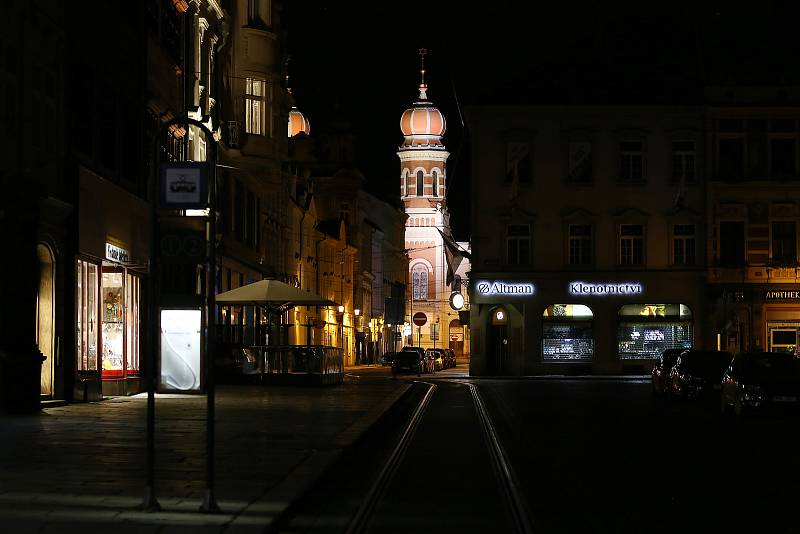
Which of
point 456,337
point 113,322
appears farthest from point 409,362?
point 456,337

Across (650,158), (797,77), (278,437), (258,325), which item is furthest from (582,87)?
(278,437)

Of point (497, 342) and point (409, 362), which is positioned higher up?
point (497, 342)

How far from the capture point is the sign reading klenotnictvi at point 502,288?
2490 inches

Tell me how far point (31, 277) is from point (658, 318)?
4154 centimetres

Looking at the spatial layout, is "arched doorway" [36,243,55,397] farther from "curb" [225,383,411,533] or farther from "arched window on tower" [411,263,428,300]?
"arched window on tower" [411,263,428,300]

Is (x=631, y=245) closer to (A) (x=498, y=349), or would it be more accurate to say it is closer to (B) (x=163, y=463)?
(A) (x=498, y=349)

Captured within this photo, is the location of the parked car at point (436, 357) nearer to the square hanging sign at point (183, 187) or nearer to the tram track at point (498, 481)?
the tram track at point (498, 481)

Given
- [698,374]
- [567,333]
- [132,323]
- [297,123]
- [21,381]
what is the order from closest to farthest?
[21,381] → [132,323] → [698,374] → [567,333] → [297,123]

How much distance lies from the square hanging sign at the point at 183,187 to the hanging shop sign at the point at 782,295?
52.5 meters

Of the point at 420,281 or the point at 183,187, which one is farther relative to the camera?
the point at 420,281

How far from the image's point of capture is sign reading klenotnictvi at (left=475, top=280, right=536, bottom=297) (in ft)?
208

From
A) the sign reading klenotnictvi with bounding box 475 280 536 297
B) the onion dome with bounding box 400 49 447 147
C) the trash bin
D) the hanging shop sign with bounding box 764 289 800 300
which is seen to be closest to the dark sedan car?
the sign reading klenotnictvi with bounding box 475 280 536 297

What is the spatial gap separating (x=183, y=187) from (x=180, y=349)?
10.2ft

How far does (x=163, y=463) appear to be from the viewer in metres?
15.8
